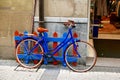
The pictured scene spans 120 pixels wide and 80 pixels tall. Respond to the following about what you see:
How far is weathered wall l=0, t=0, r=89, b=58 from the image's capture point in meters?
8.59

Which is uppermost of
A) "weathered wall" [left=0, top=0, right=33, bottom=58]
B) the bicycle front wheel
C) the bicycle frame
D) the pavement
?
"weathered wall" [left=0, top=0, right=33, bottom=58]

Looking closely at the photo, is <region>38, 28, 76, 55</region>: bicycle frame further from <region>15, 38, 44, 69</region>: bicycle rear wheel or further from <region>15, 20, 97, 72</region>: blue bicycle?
<region>15, 38, 44, 69</region>: bicycle rear wheel

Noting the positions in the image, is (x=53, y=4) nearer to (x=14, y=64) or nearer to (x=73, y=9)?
(x=73, y=9)

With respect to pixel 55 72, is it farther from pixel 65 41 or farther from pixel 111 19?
pixel 111 19

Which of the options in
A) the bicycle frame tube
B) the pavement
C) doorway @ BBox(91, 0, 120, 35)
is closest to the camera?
the pavement

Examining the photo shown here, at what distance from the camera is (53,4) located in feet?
28.4

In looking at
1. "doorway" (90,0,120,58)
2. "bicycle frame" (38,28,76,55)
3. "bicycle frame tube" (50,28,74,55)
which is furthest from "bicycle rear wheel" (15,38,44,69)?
"doorway" (90,0,120,58)

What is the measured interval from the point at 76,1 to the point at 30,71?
2.28 metres

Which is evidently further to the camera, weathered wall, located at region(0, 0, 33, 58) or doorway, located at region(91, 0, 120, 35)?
doorway, located at region(91, 0, 120, 35)

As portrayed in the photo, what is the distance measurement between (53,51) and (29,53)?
0.67 meters

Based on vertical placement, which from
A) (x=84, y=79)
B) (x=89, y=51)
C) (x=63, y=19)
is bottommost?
(x=84, y=79)

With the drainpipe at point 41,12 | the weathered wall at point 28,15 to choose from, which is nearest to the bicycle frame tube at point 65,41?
the weathered wall at point 28,15

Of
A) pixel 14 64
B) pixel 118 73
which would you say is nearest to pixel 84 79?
pixel 118 73

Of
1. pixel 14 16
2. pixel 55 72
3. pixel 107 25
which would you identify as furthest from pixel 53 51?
pixel 107 25
